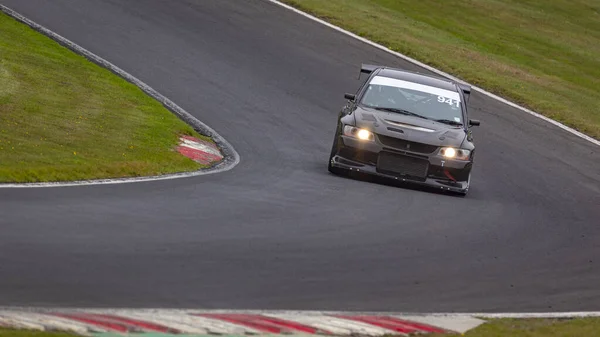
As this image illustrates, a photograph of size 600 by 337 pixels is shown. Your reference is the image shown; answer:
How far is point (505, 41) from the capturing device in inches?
1275

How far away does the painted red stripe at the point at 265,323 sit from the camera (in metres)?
8.69

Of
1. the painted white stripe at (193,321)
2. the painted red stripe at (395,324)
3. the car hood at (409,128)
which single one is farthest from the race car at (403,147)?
the painted white stripe at (193,321)

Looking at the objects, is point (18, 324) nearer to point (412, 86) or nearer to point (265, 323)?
point (265, 323)

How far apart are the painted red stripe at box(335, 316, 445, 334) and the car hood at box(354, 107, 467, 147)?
675 centimetres

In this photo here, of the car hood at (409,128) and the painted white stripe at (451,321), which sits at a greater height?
the car hood at (409,128)

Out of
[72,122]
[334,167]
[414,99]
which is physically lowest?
[72,122]

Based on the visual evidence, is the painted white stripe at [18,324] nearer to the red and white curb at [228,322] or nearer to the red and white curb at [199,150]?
the red and white curb at [228,322]

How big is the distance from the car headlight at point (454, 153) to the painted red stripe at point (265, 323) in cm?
758

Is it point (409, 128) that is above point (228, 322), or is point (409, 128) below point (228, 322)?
above

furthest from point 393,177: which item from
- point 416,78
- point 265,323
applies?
point 265,323

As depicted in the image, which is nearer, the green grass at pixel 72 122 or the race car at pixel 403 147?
the green grass at pixel 72 122

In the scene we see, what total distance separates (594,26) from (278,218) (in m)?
27.1

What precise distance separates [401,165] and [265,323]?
7.54m

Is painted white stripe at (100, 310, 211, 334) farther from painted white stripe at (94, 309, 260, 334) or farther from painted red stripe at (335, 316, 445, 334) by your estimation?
painted red stripe at (335, 316, 445, 334)
